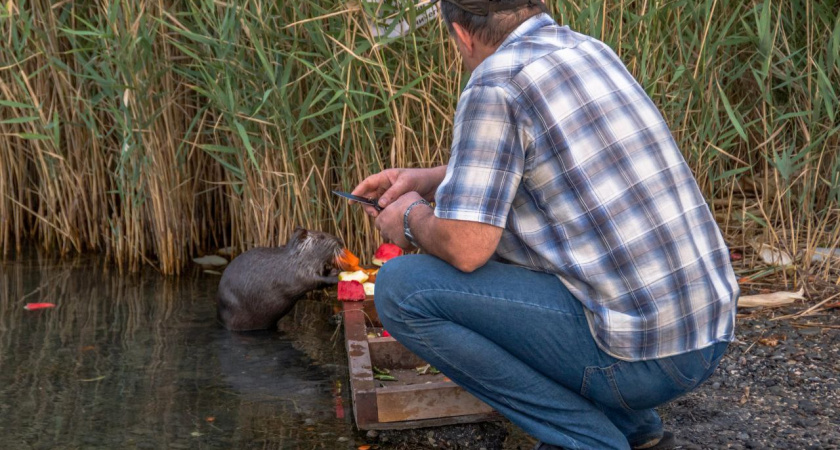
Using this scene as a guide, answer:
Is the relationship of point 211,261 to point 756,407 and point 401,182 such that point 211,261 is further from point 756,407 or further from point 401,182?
point 756,407

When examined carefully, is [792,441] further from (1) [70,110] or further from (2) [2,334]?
(1) [70,110]

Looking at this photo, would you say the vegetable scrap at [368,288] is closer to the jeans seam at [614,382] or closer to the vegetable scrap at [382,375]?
the vegetable scrap at [382,375]

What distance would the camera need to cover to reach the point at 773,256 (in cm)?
438

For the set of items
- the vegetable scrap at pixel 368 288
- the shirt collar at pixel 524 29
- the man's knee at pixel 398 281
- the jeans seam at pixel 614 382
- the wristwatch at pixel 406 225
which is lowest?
the vegetable scrap at pixel 368 288

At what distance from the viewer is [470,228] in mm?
2248

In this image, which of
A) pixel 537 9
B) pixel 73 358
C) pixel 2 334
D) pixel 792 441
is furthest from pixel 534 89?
pixel 2 334

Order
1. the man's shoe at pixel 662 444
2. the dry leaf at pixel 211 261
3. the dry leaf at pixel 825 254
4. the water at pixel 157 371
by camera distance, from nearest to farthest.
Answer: the man's shoe at pixel 662 444 → the water at pixel 157 371 → the dry leaf at pixel 825 254 → the dry leaf at pixel 211 261

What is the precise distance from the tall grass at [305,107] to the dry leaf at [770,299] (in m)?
0.25

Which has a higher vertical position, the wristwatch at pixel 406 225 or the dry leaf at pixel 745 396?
the wristwatch at pixel 406 225

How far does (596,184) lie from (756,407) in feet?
4.27

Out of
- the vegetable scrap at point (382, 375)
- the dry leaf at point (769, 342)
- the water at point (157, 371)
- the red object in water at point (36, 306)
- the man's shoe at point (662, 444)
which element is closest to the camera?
the man's shoe at point (662, 444)

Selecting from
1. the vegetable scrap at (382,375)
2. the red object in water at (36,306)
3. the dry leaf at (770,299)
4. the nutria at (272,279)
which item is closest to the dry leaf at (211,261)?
the red object in water at (36,306)

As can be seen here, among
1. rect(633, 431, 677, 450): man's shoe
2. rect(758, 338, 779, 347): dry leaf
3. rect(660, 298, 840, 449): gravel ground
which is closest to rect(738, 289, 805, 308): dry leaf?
rect(660, 298, 840, 449): gravel ground

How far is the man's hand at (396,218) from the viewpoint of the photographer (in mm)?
2521
